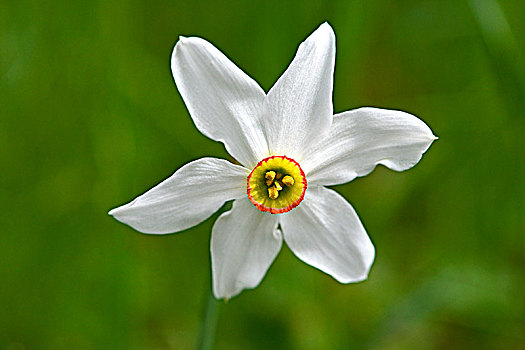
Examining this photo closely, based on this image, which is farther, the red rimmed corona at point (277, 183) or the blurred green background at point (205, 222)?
the blurred green background at point (205, 222)

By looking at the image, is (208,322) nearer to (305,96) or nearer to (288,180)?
(288,180)

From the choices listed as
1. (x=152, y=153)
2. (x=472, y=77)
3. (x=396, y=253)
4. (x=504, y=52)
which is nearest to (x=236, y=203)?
(x=152, y=153)

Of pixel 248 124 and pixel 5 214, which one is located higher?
pixel 248 124

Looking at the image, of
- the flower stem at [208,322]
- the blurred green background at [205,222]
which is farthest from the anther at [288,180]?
the blurred green background at [205,222]

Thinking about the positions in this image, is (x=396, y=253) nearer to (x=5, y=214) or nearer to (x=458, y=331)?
(x=458, y=331)

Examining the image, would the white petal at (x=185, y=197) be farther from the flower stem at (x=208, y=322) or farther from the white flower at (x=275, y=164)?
the flower stem at (x=208, y=322)

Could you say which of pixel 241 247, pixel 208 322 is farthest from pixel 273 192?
pixel 208 322

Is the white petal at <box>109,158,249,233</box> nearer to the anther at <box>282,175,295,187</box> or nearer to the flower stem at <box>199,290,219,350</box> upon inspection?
the anther at <box>282,175,295,187</box>
